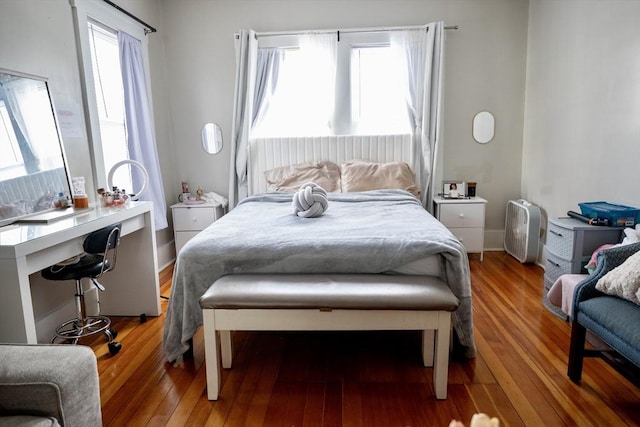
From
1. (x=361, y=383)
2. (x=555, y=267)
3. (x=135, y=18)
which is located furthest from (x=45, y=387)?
(x=135, y=18)

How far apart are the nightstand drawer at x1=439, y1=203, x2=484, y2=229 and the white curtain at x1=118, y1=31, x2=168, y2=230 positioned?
2674mm

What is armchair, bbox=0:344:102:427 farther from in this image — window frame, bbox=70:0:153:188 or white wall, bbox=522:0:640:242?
white wall, bbox=522:0:640:242

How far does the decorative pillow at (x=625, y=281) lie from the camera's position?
1628mm

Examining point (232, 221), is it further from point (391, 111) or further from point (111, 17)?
point (391, 111)

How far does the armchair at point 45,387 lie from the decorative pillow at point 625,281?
2.06 m

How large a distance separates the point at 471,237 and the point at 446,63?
1.77 metres

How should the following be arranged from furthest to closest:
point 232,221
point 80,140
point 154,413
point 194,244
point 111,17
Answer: point 111,17 → point 80,140 → point 232,221 → point 194,244 → point 154,413

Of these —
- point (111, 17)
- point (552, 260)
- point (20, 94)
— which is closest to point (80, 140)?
point (20, 94)

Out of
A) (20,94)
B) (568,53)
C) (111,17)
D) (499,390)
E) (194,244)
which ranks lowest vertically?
(499,390)

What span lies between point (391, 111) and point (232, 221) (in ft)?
7.55

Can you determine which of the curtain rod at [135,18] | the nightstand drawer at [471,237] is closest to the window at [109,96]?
the curtain rod at [135,18]

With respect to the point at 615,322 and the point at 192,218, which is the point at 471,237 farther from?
the point at 192,218

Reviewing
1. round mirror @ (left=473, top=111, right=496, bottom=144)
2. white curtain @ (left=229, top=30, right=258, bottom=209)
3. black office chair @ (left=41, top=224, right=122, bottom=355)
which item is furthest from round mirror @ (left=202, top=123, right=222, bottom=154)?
round mirror @ (left=473, top=111, right=496, bottom=144)

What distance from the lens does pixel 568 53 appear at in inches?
126
